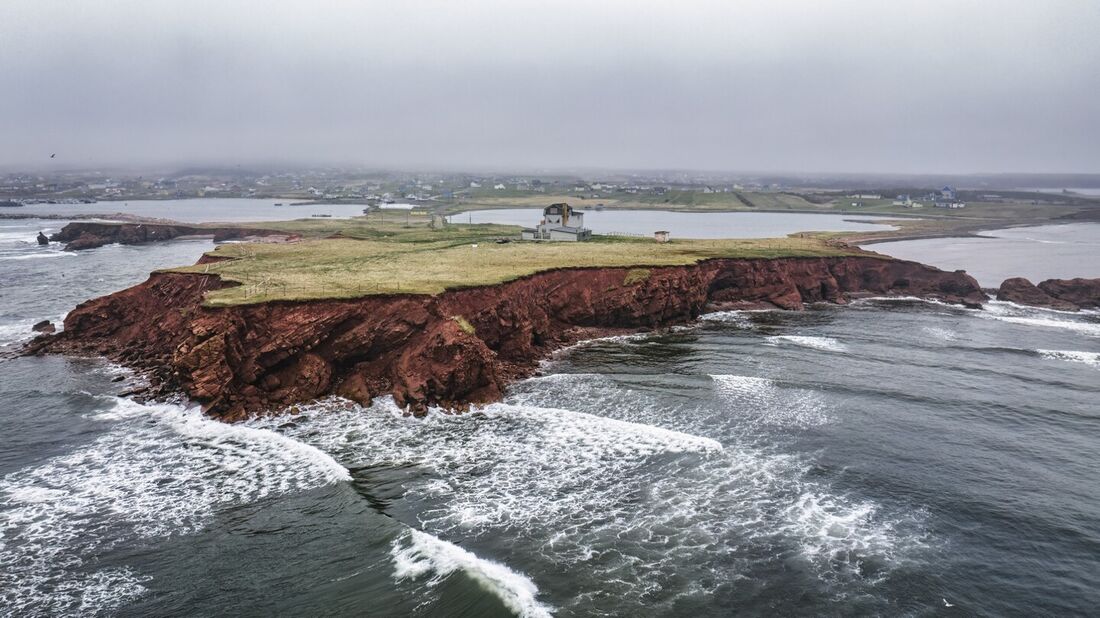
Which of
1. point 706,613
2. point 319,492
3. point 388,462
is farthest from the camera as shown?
point 388,462

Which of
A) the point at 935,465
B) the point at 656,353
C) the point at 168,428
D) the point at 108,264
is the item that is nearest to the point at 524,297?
the point at 656,353

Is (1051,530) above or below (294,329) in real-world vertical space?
below

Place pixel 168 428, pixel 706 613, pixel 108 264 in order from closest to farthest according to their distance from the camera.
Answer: pixel 706 613 < pixel 168 428 < pixel 108 264

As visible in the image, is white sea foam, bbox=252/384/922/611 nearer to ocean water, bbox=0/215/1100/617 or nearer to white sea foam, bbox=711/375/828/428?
ocean water, bbox=0/215/1100/617

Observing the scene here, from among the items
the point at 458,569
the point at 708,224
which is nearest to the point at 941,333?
the point at 458,569

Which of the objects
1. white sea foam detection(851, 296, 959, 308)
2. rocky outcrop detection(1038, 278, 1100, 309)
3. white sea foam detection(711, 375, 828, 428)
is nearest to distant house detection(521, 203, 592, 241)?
white sea foam detection(851, 296, 959, 308)

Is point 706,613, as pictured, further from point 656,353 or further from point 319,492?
point 656,353

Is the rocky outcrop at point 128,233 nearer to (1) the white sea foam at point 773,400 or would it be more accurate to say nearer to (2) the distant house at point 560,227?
(2) the distant house at point 560,227

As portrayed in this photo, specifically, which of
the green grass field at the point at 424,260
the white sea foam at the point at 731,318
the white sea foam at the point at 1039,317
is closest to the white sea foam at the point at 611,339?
the green grass field at the point at 424,260
